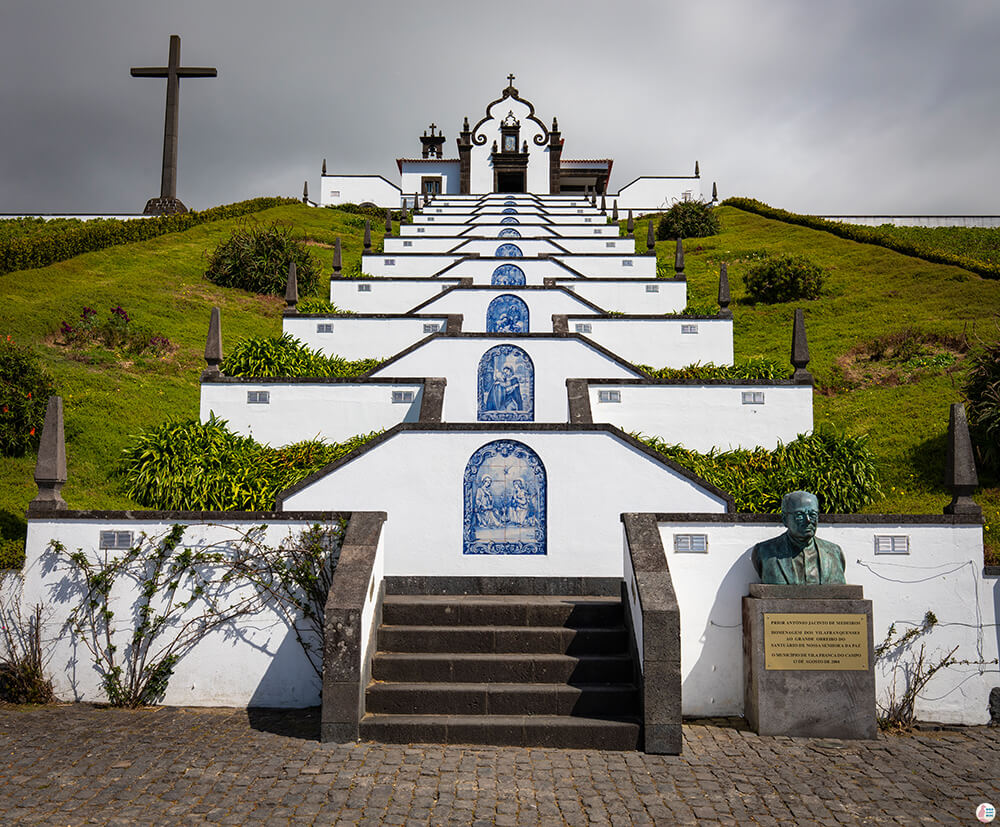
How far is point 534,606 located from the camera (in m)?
8.38

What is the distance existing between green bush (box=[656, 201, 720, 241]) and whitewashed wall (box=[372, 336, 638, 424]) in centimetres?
2851

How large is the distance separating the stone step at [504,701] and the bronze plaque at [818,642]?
4.40ft

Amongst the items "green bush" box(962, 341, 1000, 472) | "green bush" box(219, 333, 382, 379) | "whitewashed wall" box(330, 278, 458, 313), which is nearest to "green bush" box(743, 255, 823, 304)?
"whitewashed wall" box(330, 278, 458, 313)

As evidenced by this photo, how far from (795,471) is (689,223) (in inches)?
1238

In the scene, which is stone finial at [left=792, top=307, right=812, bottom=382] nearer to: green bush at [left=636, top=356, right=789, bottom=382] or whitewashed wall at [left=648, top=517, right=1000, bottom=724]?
green bush at [left=636, top=356, right=789, bottom=382]

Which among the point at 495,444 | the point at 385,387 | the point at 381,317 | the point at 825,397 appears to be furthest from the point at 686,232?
the point at 495,444

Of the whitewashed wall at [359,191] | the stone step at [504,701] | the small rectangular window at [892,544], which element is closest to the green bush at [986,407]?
the small rectangular window at [892,544]

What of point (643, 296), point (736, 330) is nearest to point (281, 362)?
point (643, 296)

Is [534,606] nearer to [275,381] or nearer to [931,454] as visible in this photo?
[275,381]

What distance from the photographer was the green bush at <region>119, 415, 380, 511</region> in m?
11.7

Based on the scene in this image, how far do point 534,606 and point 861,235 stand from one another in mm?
32847

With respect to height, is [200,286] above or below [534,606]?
above

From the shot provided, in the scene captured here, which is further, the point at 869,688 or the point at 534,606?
the point at 534,606

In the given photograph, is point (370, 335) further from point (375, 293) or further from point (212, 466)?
point (212, 466)
